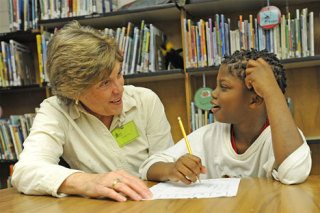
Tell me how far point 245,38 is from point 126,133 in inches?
49.6

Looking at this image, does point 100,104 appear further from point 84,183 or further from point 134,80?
point 134,80

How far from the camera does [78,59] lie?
4.36ft

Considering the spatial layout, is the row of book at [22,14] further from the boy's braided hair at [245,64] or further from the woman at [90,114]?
the boy's braided hair at [245,64]

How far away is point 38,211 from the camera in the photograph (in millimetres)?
841

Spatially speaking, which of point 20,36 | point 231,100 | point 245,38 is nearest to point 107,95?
point 231,100

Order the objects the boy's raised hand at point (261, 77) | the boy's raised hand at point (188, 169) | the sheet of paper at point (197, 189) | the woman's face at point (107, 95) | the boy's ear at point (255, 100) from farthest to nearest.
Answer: the woman's face at point (107, 95), the boy's ear at point (255, 100), the boy's raised hand at point (261, 77), the boy's raised hand at point (188, 169), the sheet of paper at point (197, 189)

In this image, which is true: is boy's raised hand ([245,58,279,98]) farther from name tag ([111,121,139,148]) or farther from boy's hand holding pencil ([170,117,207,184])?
name tag ([111,121,139,148])

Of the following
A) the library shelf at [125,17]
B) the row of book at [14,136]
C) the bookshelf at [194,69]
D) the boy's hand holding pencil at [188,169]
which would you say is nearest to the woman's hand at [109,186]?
the boy's hand holding pencil at [188,169]

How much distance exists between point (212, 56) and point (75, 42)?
1255mm

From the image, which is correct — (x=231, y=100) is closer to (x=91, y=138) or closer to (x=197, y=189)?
(x=197, y=189)

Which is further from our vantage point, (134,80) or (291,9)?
(134,80)

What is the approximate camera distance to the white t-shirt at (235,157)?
3.31 ft

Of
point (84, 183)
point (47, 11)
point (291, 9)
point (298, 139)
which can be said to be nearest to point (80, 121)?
point (84, 183)

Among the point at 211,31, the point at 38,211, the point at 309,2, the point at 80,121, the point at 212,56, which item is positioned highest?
the point at 309,2
